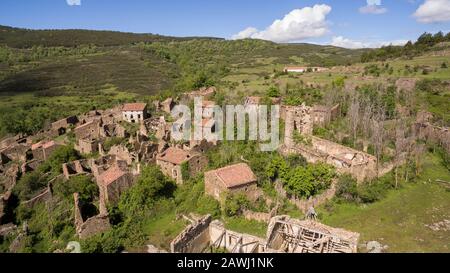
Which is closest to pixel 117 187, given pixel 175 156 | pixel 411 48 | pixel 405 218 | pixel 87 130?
pixel 175 156

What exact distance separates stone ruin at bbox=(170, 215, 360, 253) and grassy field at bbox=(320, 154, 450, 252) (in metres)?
2.87

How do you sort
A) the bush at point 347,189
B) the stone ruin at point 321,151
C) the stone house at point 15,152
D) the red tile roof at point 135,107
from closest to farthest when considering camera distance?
the bush at point 347,189, the stone ruin at point 321,151, the stone house at point 15,152, the red tile roof at point 135,107

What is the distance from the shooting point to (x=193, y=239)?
1845 centimetres

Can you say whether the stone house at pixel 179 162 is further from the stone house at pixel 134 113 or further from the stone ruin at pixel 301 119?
the stone house at pixel 134 113

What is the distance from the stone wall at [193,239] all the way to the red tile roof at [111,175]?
422 inches

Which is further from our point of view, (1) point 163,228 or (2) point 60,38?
(2) point 60,38

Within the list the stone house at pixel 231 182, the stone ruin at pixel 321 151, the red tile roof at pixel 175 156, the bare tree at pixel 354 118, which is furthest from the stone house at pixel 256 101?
the stone house at pixel 231 182

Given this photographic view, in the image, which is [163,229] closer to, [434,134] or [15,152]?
[434,134]

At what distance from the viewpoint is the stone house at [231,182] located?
23.1 m

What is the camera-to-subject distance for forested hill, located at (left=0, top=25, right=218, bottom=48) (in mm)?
141875

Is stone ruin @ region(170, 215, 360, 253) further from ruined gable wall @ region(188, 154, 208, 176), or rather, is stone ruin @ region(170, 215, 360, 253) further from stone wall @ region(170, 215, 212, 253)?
ruined gable wall @ region(188, 154, 208, 176)

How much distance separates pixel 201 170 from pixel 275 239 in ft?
36.7

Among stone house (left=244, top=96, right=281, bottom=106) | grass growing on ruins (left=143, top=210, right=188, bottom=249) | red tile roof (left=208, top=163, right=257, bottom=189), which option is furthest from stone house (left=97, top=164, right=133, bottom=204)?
stone house (left=244, top=96, right=281, bottom=106)
